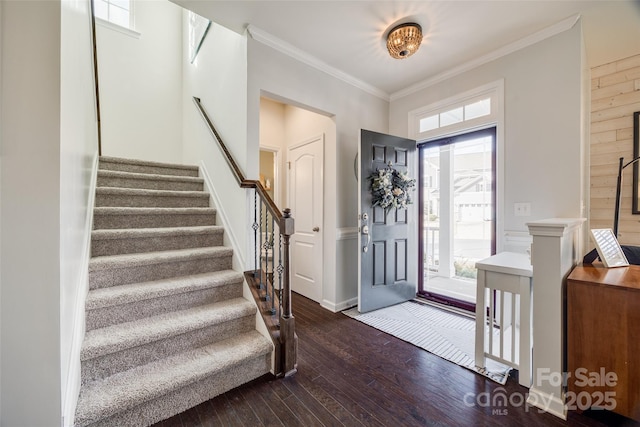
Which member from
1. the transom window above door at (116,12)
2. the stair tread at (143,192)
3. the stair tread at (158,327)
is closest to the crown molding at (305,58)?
the stair tread at (143,192)

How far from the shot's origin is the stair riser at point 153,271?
1754 mm

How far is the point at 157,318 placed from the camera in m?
1.72

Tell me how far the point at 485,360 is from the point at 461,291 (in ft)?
4.45

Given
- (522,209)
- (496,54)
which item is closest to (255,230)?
(522,209)

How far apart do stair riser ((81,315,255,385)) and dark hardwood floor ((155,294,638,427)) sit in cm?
35

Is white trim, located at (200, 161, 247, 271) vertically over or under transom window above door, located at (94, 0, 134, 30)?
under

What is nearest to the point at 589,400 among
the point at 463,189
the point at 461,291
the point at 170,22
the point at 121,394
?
the point at 461,291

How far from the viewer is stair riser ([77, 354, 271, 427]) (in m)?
1.34

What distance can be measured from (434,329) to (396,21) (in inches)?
109

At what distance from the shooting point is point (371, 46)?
99.3 inches

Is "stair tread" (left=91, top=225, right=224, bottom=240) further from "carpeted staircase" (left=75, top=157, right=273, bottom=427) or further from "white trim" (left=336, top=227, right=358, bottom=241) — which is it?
"white trim" (left=336, top=227, right=358, bottom=241)

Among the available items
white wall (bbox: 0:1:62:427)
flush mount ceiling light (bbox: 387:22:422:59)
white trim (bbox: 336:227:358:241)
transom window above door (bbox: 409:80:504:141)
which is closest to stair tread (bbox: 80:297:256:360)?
white wall (bbox: 0:1:62:427)

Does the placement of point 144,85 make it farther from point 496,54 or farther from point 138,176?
point 496,54

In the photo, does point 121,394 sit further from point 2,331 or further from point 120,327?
point 2,331
